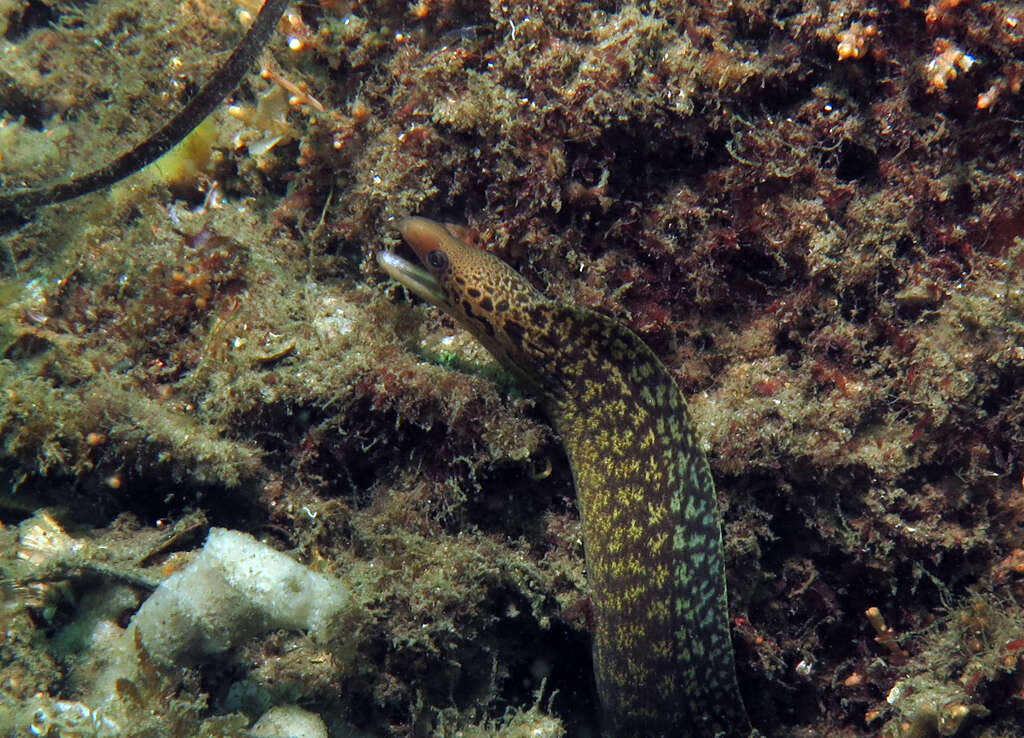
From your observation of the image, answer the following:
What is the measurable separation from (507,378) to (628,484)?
98cm

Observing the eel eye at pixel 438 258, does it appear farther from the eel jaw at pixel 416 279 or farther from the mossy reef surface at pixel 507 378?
the mossy reef surface at pixel 507 378

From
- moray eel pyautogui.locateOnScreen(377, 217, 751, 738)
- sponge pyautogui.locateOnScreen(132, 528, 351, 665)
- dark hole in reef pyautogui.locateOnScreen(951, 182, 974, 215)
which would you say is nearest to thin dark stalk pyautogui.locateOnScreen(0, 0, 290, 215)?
moray eel pyautogui.locateOnScreen(377, 217, 751, 738)

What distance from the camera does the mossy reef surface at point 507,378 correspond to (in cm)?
286

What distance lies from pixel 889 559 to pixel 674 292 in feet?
6.47

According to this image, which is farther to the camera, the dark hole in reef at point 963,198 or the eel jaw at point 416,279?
the eel jaw at point 416,279

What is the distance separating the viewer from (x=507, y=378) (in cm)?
346

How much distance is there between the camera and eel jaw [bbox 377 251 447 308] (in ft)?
10.8

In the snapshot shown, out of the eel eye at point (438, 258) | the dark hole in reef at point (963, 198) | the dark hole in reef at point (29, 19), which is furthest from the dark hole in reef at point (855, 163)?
the dark hole in reef at point (29, 19)

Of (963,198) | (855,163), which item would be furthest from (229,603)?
(963,198)

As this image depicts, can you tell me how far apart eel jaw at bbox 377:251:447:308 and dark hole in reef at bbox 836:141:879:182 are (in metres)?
2.32

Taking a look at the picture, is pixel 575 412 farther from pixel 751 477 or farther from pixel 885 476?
pixel 885 476

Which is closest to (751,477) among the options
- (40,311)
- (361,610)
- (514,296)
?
(514,296)

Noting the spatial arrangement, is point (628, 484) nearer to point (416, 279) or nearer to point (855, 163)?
point (416, 279)

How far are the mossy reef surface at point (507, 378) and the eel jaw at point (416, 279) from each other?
1.04ft
